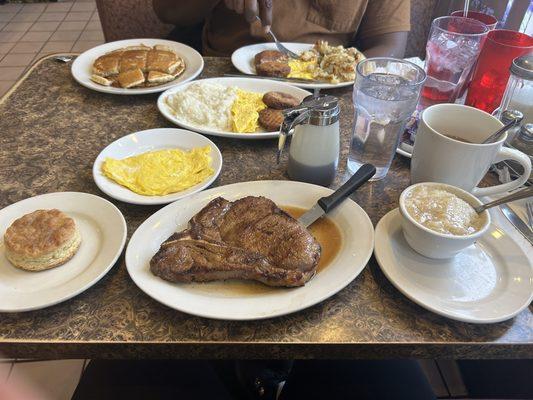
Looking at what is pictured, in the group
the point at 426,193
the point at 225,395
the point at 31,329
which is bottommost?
the point at 225,395

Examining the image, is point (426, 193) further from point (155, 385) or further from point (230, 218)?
point (155, 385)

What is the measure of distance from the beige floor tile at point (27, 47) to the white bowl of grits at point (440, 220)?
16.5 ft

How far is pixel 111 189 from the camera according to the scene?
1.12 m

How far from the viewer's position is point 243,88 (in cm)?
165

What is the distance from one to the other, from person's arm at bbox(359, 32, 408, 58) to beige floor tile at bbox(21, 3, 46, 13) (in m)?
5.15

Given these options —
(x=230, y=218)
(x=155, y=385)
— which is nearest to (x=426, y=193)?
(x=230, y=218)

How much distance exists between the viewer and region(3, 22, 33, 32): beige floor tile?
505 centimetres

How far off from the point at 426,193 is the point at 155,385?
0.83 meters

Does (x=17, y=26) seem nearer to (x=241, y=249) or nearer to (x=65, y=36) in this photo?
(x=65, y=36)

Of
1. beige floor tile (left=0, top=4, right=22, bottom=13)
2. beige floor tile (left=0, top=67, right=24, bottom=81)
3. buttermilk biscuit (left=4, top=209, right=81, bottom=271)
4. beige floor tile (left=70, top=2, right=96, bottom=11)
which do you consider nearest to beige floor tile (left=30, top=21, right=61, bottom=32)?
beige floor tile (left=70, top=2, right=96, bottom=11)

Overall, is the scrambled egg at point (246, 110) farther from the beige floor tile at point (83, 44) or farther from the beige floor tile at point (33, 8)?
the beige floor tile at point (33, 8)

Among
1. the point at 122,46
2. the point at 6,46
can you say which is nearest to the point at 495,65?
the point at 122,46

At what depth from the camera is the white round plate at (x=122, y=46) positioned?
5.20ft

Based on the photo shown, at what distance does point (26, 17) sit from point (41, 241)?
18.6ft
